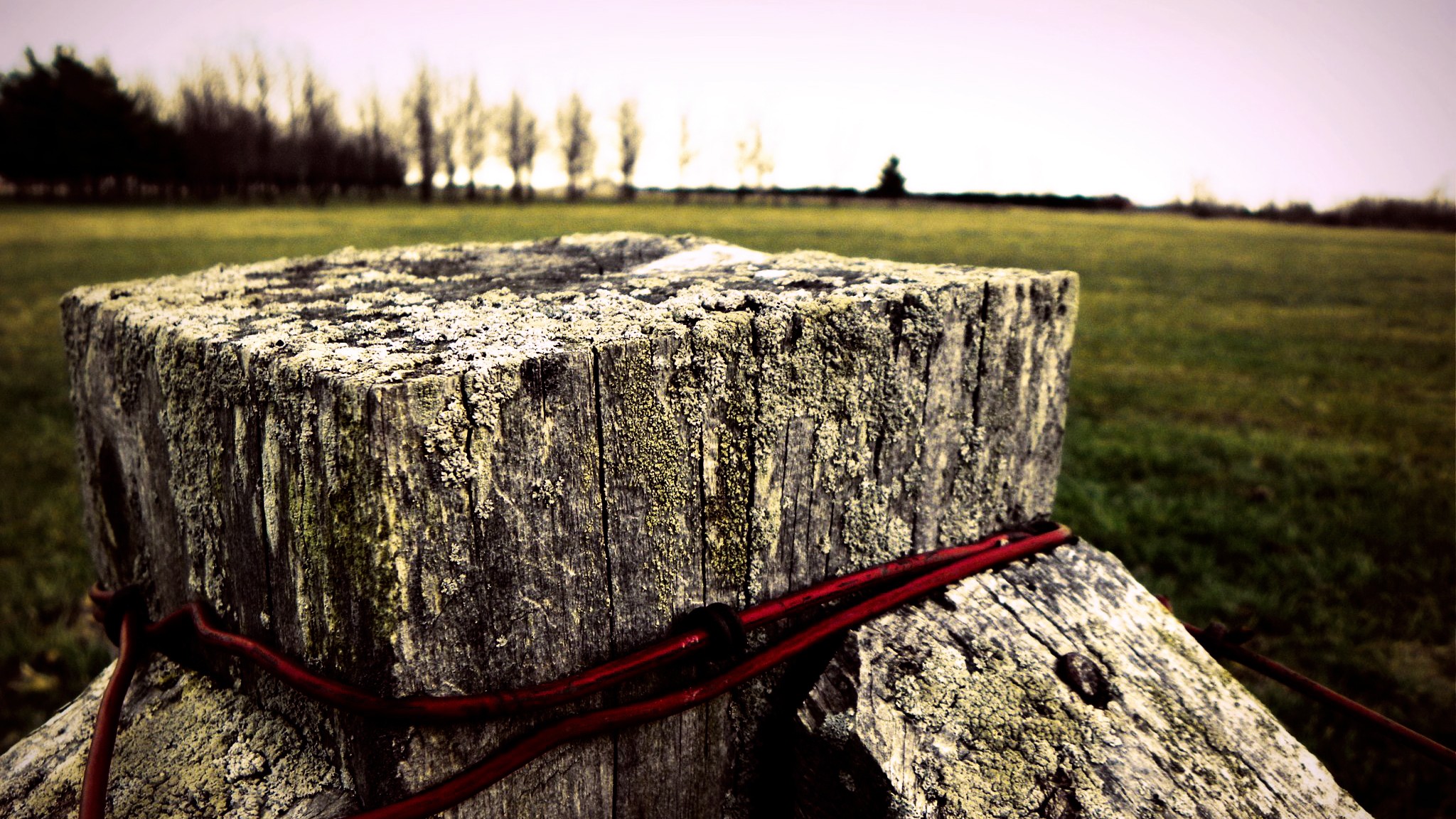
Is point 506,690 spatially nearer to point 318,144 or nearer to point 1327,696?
point 1327,696

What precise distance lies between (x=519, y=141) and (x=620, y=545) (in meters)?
71.5

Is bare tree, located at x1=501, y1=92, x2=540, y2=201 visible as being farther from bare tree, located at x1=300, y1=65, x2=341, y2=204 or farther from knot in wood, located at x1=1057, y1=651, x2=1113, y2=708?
knot in wood, located at x1=1057, y1=651, x2=1113, y2=708

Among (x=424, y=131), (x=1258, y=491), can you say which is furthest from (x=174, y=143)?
(x=1258, y=491)

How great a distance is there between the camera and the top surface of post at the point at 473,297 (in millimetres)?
836

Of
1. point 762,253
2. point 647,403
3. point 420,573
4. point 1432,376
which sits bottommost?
point 1432,376

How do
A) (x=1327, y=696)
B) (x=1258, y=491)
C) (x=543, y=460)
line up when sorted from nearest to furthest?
(x=543, y=460), (x=1327, y=696), (x=1258, y=491)

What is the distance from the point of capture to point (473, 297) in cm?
115

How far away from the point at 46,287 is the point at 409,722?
66.2 ft

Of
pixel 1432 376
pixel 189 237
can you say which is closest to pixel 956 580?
pixel 1432 376

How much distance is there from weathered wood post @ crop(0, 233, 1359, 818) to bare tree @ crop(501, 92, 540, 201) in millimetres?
69019

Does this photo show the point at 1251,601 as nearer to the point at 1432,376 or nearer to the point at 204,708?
the point at 204,708

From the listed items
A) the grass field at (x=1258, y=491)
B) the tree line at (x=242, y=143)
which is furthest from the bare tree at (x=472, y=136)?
the grass field at (x=1258, y=491)

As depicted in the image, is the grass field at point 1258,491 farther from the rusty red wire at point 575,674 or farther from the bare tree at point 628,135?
the bare tree at point 628,135

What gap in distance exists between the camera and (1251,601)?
12.1 feet
